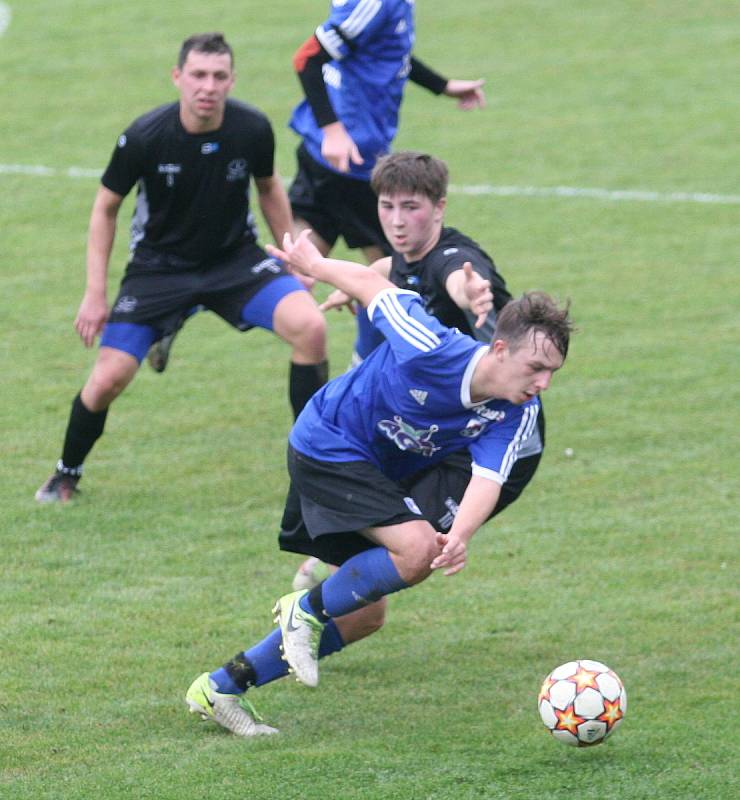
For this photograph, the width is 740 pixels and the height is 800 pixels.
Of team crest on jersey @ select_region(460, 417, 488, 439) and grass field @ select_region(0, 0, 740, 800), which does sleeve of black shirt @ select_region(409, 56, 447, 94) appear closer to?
grass field @ select_region(0, 0, 740, 800)

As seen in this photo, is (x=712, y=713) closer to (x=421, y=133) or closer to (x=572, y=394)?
(x=572, y=394)

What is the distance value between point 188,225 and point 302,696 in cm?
286

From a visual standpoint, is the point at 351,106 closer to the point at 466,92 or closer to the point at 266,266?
the point at 466,92

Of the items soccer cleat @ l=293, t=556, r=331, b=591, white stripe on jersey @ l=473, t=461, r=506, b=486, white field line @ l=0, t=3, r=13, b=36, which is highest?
white stripe on jersey @ l=473, t=461, r=506, b=486

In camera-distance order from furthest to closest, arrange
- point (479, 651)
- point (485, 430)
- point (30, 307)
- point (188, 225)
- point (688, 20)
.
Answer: point (688, 20) → point (30, 307) → point (188, 225) → point (479, 651) → point (485, 430)

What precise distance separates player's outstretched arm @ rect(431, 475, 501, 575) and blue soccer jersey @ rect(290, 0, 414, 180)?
3.98m

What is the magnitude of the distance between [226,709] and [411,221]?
1.91m

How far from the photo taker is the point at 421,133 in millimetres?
15469

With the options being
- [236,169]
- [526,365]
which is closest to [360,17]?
[236,169]

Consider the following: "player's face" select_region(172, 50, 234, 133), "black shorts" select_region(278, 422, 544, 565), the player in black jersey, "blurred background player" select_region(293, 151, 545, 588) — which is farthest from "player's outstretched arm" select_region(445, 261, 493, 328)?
"player's face" select_region(172, 50, 234, 133)

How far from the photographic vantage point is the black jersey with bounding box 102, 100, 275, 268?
7.62 meters

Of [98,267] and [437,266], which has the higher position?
[437,266]

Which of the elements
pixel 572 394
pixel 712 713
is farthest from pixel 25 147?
pixel 712 713

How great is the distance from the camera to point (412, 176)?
5.84 meters
